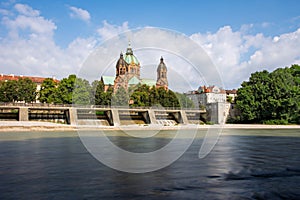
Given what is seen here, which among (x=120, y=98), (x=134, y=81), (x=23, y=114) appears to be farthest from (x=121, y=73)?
(x=23, y=114)

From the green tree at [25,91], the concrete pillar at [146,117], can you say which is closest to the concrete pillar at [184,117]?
the concrete pillar at [146,117]

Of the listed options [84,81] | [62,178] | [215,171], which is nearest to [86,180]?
[62,178]

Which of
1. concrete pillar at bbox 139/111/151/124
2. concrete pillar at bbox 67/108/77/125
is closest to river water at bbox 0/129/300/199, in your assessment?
concrete pillar at bbox 67/108/77/125

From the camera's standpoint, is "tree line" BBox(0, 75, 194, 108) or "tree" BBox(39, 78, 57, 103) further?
"tree" BBox(39, 78, 57, 103)

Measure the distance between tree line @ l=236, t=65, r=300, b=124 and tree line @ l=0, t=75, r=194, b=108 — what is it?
818 inches

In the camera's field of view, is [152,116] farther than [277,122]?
Yes

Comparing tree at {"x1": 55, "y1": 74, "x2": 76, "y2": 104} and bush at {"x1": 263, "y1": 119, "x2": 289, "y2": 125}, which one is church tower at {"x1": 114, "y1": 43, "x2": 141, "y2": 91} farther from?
bush at {"x1": 263, "y1": 119, "x2": 289, "y2": 125}

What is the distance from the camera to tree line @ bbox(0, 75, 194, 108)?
7806cm

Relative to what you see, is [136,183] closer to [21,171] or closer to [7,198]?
[7,198]

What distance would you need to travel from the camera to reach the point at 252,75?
77.9 meters

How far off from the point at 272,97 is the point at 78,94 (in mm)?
48093

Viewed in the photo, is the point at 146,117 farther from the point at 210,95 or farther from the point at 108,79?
the point at 210,95

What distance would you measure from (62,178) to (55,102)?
229 ft

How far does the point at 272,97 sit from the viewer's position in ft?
232
